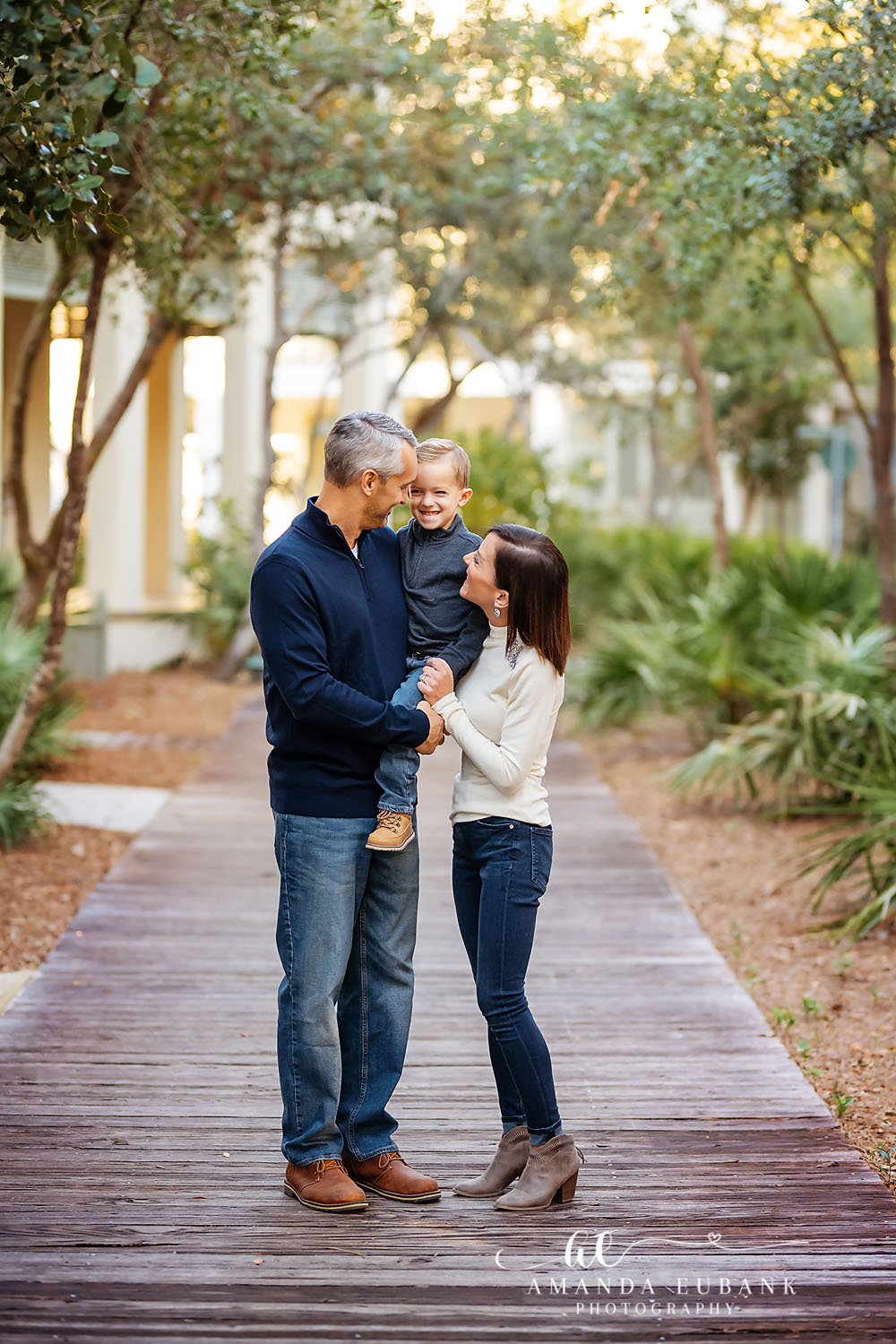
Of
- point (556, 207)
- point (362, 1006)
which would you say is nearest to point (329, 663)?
point (362, 1006)

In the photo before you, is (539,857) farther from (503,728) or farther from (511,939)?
(503,728)

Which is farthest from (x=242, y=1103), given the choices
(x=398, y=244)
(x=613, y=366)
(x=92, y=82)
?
(x=613, y=366)

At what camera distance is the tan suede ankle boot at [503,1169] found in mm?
4105

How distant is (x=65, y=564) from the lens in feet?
26.1

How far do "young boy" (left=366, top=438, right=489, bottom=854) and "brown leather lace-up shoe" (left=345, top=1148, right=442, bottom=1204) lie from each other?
3.02ft

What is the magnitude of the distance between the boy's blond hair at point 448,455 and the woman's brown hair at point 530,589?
0.74 ft

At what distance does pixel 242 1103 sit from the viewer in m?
4.87

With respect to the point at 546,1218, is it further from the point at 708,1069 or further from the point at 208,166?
Answer: the point at 208,166

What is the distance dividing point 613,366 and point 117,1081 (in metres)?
22.6

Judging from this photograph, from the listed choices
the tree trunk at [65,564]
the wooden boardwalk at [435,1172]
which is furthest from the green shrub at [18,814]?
the wooden boardwalk at [435,1172]

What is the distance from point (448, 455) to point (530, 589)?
465mm

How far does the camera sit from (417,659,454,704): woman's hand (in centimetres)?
388

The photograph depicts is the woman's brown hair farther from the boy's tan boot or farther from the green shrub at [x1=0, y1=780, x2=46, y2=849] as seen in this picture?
the green shrub at [x1=0, y1=780, x2=46, y2=849]

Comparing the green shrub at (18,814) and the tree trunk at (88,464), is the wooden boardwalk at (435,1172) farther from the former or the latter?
the tree trunk at (88,464)
